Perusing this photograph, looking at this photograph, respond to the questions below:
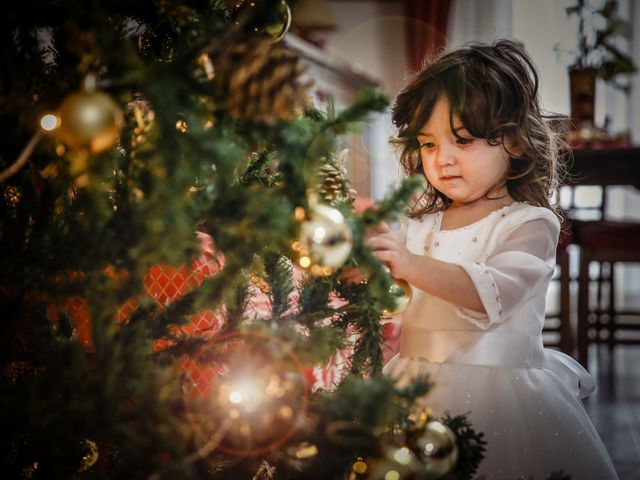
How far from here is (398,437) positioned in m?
0.81

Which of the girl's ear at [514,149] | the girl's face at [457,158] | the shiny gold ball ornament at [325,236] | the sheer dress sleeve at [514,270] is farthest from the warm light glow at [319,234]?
the girl's ear at [514,149]

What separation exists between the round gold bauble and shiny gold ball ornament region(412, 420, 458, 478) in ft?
1.47

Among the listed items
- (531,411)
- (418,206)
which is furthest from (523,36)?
(531,411)

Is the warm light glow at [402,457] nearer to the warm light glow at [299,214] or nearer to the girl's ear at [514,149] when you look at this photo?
the warm light glow at [299,214]

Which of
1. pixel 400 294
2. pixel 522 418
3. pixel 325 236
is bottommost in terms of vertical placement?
pixel 522 418

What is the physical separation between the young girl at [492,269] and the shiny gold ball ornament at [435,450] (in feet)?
0.78

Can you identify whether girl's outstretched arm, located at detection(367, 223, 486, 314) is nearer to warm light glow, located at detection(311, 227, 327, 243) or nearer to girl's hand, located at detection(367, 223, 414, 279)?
girl's hand, located at detection(367, 223, 414, 279)

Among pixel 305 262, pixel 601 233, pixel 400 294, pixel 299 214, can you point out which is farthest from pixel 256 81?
pixel 601 233

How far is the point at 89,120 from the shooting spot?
1.90ft

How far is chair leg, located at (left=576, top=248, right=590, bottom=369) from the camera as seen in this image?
2.59 m

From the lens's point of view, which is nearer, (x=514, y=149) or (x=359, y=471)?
(x=359, y=471)

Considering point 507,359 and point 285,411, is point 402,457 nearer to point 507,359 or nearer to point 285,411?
point 285,411

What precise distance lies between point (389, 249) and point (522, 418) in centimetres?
38

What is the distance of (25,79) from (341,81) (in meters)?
4.04
